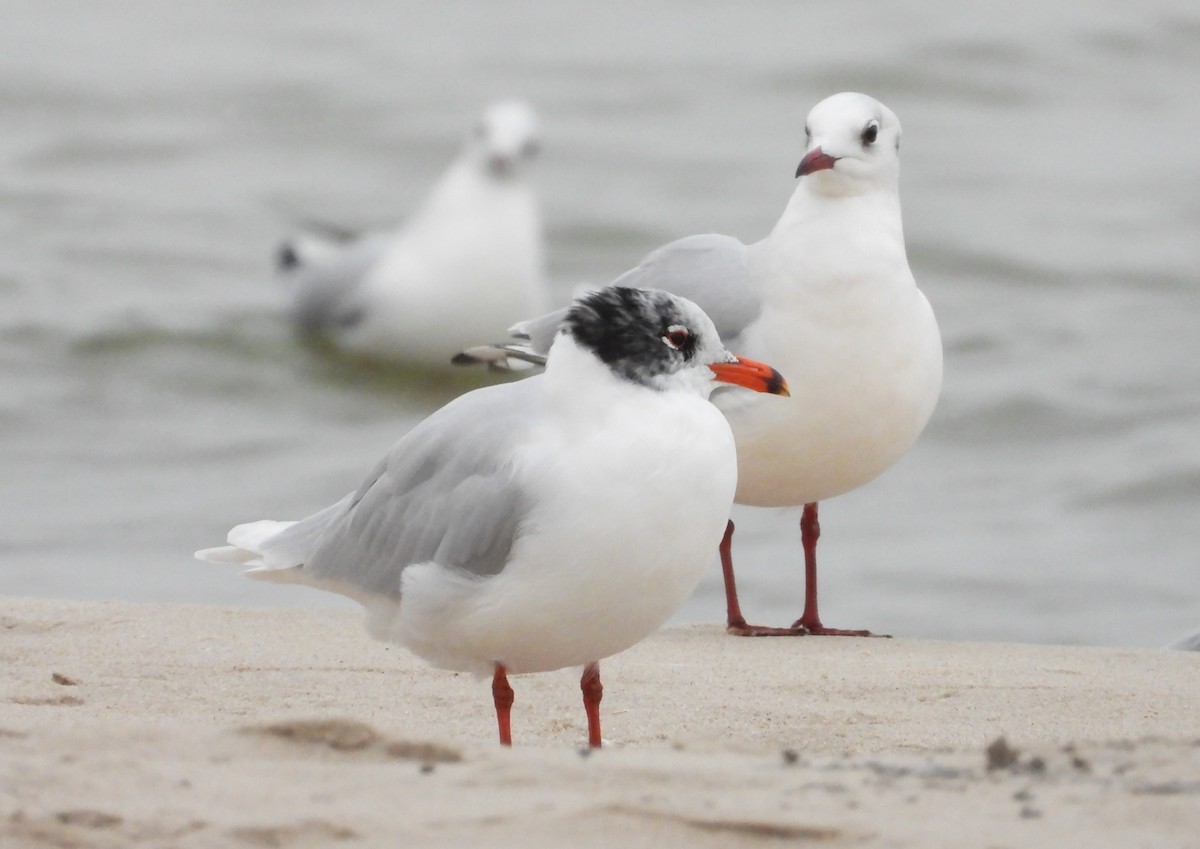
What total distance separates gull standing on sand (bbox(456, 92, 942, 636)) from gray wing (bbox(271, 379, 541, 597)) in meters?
1.16

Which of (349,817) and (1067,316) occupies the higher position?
(1067,316)

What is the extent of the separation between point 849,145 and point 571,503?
222 cm

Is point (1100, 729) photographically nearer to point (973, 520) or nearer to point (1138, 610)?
point (1138, 610)

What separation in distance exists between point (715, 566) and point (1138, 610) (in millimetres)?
1877

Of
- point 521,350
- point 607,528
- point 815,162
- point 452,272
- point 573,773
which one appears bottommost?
point 573,773

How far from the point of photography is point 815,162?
5.63m

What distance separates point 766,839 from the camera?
2795 mm

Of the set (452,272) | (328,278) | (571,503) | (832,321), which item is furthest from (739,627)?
(328,278)

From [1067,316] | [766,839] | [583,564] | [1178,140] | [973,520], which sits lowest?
[766,839]

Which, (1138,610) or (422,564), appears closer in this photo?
(422,564)

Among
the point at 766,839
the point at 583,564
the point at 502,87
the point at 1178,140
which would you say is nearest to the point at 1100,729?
the point at 583,564

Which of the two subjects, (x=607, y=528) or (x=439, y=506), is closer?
(x=607, y=528)

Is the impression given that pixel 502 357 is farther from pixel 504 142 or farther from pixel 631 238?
pixel 631 238

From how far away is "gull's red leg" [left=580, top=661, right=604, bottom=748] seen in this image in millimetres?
4211
